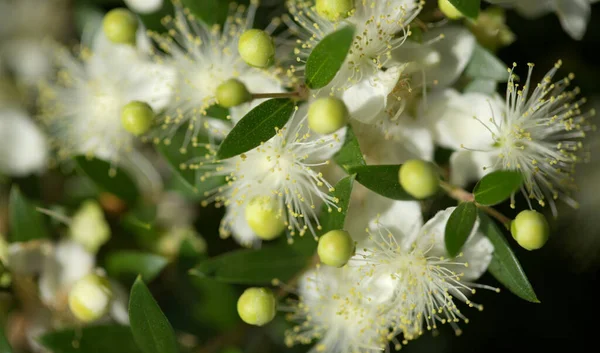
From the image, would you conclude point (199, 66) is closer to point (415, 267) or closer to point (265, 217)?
point (265, 217)

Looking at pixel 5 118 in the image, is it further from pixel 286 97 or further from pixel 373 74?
pixel 373 74

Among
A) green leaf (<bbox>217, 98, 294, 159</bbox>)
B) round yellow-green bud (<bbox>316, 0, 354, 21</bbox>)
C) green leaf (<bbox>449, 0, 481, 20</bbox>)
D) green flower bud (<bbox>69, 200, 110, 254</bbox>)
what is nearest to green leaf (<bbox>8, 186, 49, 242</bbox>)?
green flower bud (<bbox>69, 200, 110, 254</bbox>)

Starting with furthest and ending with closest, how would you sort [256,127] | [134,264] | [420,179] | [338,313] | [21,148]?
[21,148]
[134,264]
[338,313]
[256,127]
[420,179]

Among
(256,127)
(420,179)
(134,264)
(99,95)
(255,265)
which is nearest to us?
(420,179)

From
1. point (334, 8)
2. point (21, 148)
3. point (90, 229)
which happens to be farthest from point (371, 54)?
point (21, 148)

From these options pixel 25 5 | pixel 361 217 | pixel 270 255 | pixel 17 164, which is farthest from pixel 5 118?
pixel 361 217

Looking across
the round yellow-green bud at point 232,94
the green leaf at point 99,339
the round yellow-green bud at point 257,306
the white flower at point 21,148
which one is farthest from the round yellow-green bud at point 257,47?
the white flower at point 21,148

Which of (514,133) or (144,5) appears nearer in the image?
(514,133)

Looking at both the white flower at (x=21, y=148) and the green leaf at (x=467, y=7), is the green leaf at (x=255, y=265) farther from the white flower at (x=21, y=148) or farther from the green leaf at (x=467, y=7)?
the white flower at (x=21, y=148)

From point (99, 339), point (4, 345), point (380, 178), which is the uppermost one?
point (380, 178)
